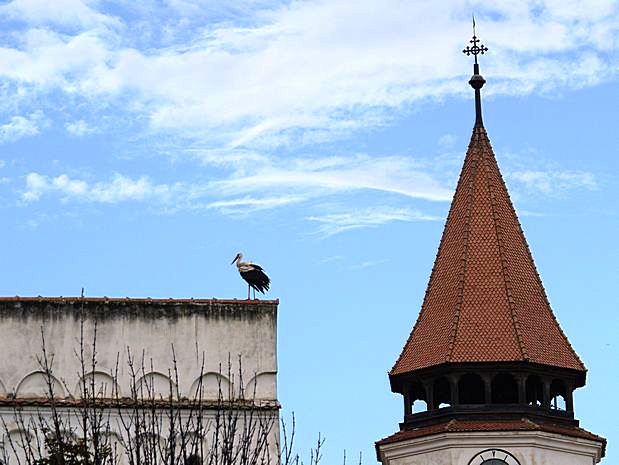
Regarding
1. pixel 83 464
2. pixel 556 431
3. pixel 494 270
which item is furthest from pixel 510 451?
pixel 83 464

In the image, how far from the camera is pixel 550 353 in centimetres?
4384

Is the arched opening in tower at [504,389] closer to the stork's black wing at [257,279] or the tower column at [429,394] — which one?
the tower column at [429,394]

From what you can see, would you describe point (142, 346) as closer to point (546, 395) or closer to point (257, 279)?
point (257, 279)

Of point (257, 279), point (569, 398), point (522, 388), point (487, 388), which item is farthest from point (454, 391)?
point (257, 279)

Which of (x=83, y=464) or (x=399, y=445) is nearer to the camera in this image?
(x=83, y=464)

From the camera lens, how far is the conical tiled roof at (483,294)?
43688 millimetres

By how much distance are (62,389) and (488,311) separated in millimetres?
11239

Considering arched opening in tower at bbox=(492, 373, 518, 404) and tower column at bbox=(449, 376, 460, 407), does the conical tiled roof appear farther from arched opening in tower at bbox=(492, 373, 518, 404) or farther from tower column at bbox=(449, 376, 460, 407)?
arched opening in tower at bbox=(492, 373, 518, 404)

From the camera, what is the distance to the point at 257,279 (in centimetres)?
3872

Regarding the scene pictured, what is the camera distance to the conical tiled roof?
4369 cm

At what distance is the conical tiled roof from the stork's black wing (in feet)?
20.5

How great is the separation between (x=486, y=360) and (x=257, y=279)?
6.77 metres

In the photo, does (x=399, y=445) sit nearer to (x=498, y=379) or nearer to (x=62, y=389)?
(x=498, y=379)

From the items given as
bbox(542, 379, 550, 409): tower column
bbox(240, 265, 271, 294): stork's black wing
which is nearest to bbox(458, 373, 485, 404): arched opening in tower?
bbox(542, 379, 550, 409): tower column
